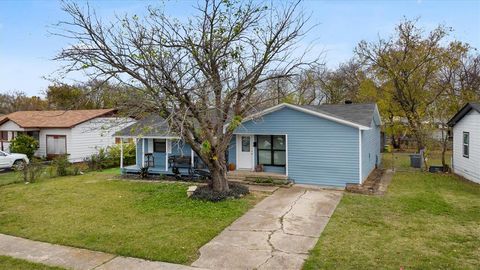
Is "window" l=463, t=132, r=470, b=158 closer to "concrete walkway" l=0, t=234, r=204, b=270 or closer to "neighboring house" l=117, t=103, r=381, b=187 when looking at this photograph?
"neighboring house" l=117, t=103, r=381, b=187

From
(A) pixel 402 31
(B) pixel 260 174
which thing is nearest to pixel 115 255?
(B) pixel 260 174

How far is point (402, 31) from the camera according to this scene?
23594 mm

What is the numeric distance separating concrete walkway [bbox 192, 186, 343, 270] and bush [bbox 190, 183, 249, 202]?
1.00m

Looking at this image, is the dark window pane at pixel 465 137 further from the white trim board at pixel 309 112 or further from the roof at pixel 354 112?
the white trim board at pixel 309 112

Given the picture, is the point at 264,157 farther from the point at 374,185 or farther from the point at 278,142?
the point at 374,185

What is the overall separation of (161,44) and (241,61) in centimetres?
271

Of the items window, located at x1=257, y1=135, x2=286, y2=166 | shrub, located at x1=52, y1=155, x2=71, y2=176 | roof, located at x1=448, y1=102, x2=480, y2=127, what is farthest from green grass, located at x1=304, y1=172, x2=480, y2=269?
shrub, located at x1=52, y1=155, x2=71, y2=176

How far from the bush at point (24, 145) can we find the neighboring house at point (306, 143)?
1062cm

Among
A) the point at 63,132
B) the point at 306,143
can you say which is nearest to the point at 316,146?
the point at 306,143

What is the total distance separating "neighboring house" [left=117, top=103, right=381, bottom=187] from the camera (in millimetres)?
13523

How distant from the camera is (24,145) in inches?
877

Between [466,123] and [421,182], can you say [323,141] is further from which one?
[466,123]

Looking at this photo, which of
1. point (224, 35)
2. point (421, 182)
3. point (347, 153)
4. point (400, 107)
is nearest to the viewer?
point (224, 35)

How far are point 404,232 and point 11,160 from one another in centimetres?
2107
